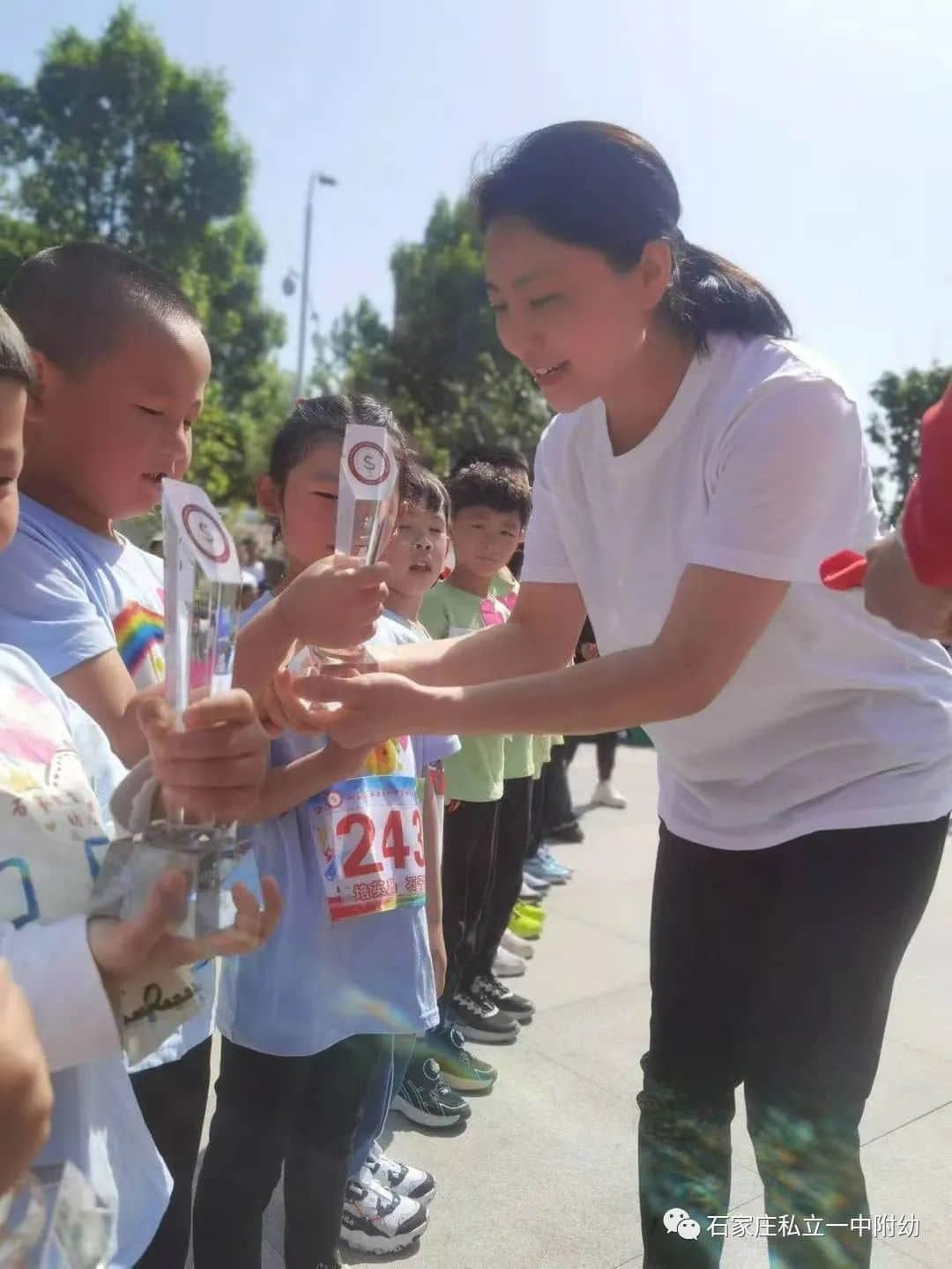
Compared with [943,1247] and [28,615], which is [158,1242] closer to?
[28,615]

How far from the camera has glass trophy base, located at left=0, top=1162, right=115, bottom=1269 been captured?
2.71 feet

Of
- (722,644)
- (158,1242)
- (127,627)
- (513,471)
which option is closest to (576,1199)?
(158,1242)

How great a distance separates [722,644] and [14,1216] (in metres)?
1.04

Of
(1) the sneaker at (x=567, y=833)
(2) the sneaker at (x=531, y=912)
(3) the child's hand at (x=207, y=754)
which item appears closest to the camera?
(3) the child's hand at (x=207, y=754)

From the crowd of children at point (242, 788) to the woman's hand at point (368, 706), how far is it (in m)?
0.04

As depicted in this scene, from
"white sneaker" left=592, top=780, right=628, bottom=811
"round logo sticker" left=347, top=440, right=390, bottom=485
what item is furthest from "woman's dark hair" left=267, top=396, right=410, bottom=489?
"white sneaker" left=592, top=780, right=628, bottom=811

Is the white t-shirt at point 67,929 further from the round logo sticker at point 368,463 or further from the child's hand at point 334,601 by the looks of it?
the round logo sticker at point 368,463

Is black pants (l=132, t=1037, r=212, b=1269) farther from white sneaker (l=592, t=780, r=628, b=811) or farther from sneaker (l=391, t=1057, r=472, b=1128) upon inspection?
white sneaker (l=592, t=780, r=628, b=811)

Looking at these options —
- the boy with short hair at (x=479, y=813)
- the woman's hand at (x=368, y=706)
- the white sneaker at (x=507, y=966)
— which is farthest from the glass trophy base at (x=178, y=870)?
the white sneaker at (x=507, y=966)

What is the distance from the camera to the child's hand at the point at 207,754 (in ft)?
3.07

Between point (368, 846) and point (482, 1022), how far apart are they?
148 centimetres

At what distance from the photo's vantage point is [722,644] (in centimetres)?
146

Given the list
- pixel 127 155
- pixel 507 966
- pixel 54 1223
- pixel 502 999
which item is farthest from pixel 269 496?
pixel 127 155

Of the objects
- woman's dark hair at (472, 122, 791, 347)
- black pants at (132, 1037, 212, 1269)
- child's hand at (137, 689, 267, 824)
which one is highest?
woman's dark hair at (472, 122, 791, 347)
